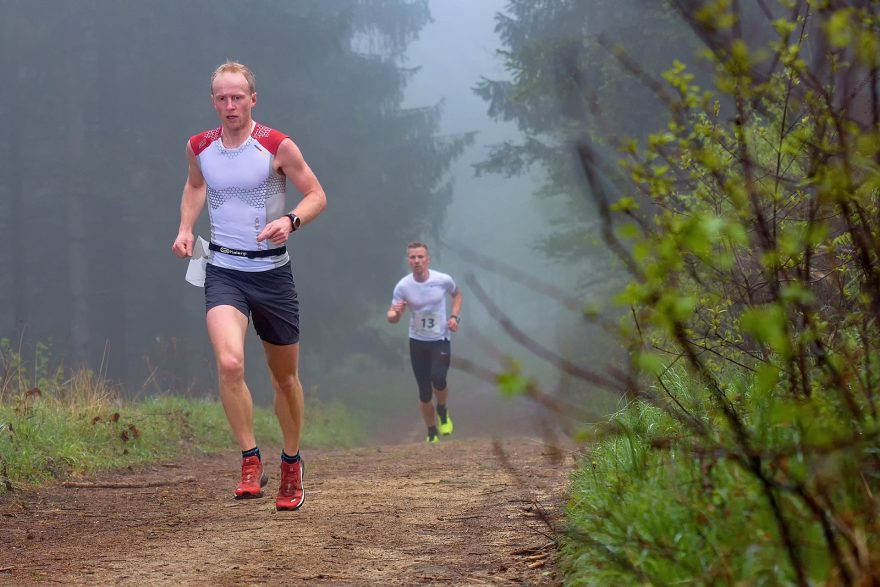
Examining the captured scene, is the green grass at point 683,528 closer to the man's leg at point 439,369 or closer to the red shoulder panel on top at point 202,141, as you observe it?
the red shoulder panel on top at point 202,141

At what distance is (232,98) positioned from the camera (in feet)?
21.0

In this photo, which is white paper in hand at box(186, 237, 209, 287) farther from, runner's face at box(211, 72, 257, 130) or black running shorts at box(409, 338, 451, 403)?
black running shorts at box(409, 338, 451, 403)

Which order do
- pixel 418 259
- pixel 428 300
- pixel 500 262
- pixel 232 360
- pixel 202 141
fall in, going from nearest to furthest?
pixel 232 360, pixel 202 141, pixel 500 262, pixel 418 259, pixel 428 300

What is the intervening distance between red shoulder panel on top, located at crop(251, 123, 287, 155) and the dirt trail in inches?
81.7

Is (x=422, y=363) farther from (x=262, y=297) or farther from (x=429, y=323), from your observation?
(x=262, y=297)

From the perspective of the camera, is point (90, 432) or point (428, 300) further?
point (428, 300)

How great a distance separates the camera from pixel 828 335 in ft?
14.6

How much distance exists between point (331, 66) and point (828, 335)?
31723 millimetres

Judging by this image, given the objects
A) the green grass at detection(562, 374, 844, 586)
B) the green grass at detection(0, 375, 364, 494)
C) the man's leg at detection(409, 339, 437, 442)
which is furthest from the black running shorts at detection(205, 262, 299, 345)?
the man's leg at detection(409, 339, 437, 442)

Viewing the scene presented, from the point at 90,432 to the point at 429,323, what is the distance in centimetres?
474

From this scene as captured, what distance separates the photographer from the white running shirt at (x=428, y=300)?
13508 mm

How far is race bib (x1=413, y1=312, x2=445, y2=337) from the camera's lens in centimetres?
1365

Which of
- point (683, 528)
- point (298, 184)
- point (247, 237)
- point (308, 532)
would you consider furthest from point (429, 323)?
point (683, 528)

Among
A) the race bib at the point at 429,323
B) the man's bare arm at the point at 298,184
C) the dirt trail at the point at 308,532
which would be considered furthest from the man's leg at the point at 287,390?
the race bib at the point at 429,323
